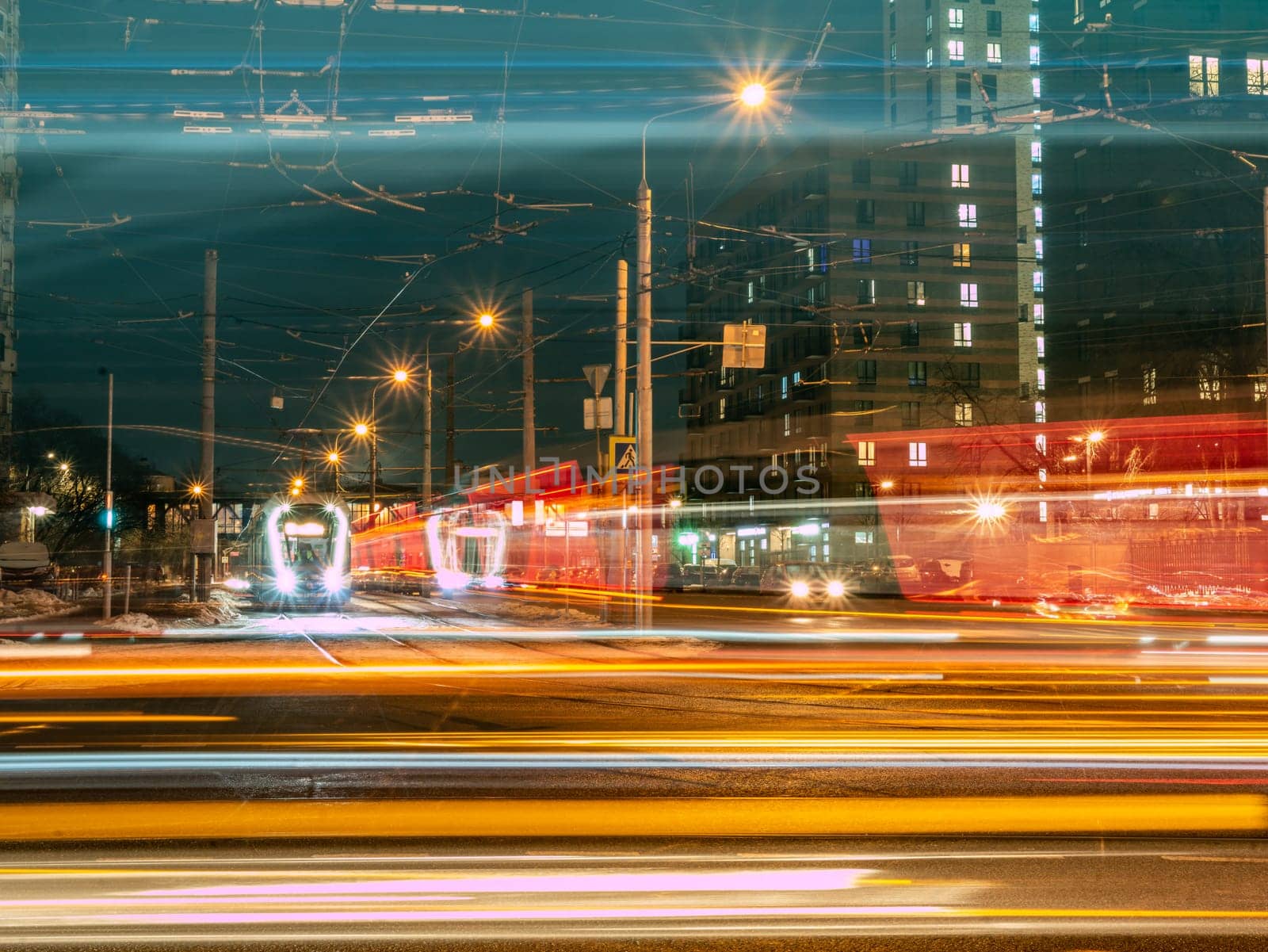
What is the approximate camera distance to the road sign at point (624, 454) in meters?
24.2

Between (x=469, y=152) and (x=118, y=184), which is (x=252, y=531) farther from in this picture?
(x=469, y=152)

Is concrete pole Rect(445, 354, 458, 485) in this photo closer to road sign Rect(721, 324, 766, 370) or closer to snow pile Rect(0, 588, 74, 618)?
snow pile Rect(0, 588, 74, 618)

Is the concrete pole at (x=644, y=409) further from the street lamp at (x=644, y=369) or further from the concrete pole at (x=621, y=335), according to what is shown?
the concrete pole at (x=621, y=335)

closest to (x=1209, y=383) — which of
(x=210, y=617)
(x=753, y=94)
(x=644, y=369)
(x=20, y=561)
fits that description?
(x=644, y=369)

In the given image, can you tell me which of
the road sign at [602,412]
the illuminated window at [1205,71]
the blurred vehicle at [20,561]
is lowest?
the blurred vehicle at [20,561]

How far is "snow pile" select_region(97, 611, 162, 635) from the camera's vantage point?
26828 millimetres

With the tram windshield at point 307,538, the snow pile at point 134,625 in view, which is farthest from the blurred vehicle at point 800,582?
the snow pile at point 134,625

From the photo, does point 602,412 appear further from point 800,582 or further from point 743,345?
point 800,582

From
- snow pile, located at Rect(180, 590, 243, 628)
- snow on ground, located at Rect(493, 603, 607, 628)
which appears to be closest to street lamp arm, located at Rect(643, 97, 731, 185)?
snow on ground, located at Rect(493, 603, 607, 628)

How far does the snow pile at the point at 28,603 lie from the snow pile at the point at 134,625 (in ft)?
23.7

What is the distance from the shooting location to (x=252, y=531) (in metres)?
38.5

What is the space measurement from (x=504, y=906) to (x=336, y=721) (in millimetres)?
7378

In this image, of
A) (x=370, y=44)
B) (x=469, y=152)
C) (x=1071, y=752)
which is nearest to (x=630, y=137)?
(x=469, y=152)

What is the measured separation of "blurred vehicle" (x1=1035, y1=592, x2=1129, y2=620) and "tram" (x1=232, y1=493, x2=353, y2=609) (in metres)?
18.5
